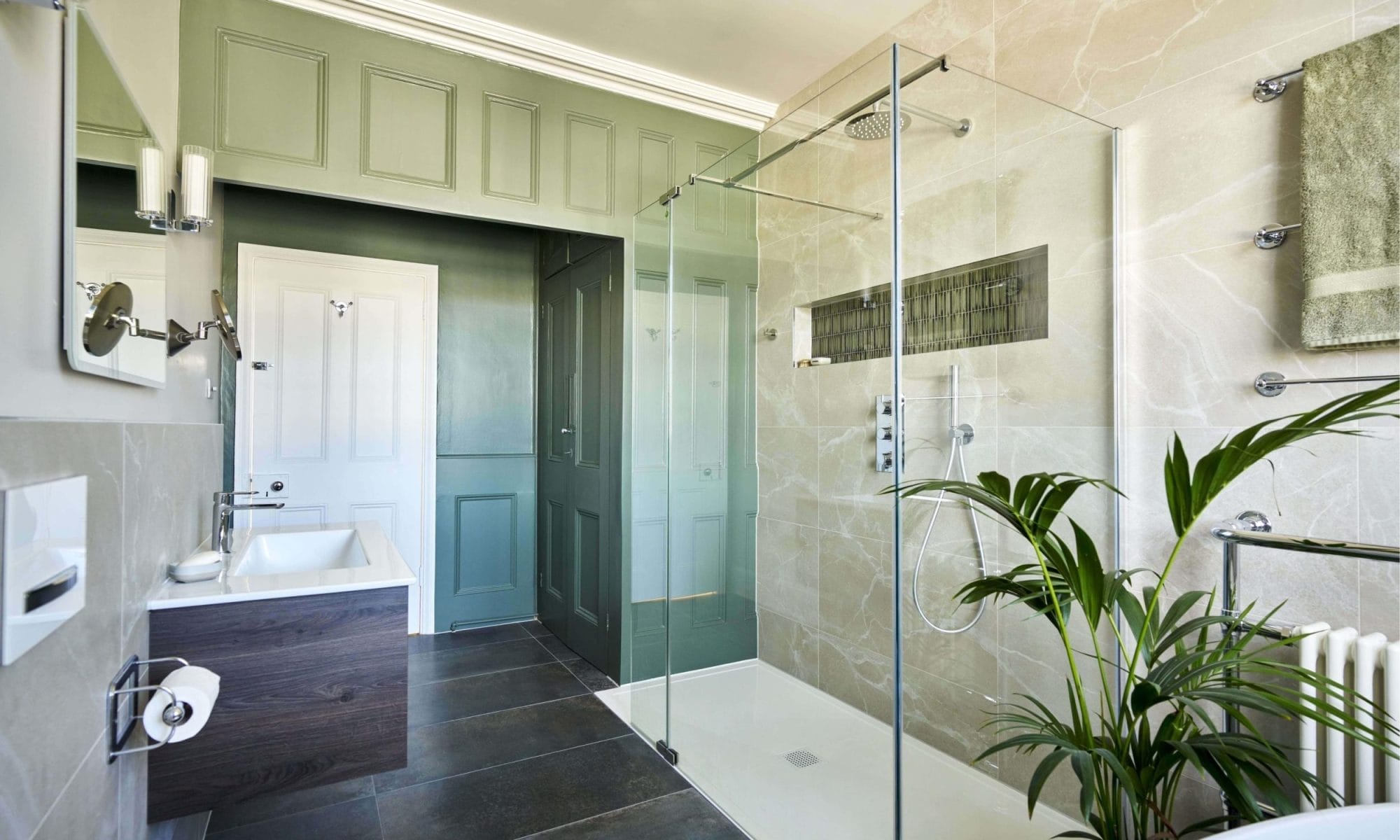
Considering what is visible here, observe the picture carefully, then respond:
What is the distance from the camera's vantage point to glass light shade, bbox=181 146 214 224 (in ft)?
6.11

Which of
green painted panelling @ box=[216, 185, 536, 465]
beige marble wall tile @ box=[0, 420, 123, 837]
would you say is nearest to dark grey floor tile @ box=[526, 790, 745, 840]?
beige marble wall tile @ box=[0, 420, 123, 837]

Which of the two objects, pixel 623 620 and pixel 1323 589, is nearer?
pixel 1323 589

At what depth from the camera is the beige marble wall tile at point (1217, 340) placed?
151cm

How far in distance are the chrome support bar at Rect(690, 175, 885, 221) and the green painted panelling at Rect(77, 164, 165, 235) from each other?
1.66m

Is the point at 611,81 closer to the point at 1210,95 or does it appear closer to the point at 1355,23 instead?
the point at 1210,95

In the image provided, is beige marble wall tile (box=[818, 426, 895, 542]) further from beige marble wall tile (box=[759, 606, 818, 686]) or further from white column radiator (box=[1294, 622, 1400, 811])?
white column radiator (box=[1294, 622, 1400, 811])

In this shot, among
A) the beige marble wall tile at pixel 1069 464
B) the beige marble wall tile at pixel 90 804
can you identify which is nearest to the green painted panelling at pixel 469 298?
the beige marble wall tile at pixel 90 804

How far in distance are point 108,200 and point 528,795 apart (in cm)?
197

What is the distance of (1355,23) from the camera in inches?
56.1

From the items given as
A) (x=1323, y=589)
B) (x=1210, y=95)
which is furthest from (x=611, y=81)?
(x=1323, y=589)

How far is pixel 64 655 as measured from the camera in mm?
1013

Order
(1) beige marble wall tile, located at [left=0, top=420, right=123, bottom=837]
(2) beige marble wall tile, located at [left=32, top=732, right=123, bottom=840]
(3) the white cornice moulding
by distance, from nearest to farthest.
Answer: (1) beige marble wall tile, located at [left=0, top=420, right=123, bottom=837] < (2) beige marble wall tile, located at [left=32, top=732, right=123, bottom=840] < (3) the white cornice moulding

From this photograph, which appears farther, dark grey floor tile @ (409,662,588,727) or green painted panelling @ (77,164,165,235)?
dark grey floor tile @ (409,662,588,727)

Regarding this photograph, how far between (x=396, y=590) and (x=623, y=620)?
57.2 inches
